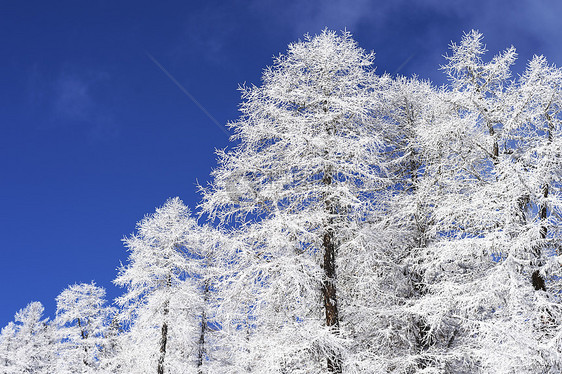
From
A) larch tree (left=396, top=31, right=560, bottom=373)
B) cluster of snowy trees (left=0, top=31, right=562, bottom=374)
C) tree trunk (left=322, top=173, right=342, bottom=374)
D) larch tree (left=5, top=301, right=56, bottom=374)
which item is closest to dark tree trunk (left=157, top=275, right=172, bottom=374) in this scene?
cluster of snowy trees (left=0, top=31, right=562, bottom=374)

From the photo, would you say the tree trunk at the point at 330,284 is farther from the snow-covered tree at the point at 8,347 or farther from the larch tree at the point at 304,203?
the snow-covered tree at the point at 8,347

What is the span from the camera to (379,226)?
10.9 meters

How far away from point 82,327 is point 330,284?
72.4 ft

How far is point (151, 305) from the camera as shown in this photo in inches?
630

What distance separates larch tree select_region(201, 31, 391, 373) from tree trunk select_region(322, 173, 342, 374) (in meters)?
0.02

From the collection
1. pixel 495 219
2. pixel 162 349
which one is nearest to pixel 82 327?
pixel 162 349

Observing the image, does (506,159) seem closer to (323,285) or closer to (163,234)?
(323,285)

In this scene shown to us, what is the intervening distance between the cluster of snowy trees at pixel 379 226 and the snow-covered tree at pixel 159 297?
275 inches

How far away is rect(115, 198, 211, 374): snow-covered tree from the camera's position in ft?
53.0

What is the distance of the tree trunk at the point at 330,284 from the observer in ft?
26.1

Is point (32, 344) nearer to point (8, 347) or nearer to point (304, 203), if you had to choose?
point (8, 347)

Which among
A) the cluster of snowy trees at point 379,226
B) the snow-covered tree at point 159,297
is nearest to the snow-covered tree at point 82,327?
the snow-covered tree at point 159,297

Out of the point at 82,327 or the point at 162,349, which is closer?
the point at 162,349

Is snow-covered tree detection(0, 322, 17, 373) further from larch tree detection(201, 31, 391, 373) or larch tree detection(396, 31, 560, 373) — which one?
larch tree detection(396, 31, 560, 373)
